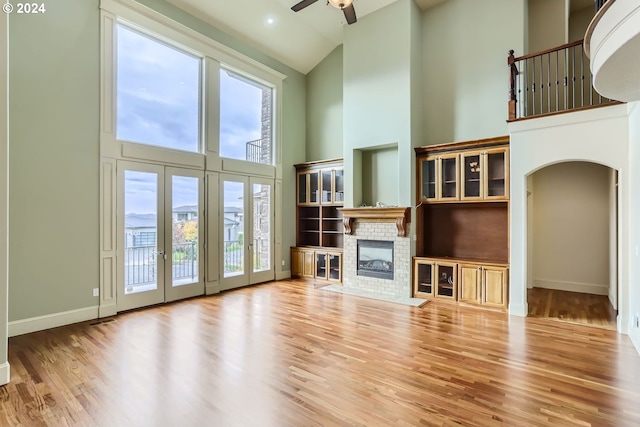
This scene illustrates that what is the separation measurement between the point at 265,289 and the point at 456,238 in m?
4.05

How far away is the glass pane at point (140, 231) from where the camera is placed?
18.0ft

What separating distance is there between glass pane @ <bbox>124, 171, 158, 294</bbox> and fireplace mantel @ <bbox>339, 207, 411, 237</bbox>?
12.2 ft

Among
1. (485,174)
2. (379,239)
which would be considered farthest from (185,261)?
(485,174)

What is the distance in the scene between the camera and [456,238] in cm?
657

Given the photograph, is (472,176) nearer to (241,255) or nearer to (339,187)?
(339,187)

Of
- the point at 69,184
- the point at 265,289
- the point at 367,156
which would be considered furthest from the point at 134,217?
the point at 367,156

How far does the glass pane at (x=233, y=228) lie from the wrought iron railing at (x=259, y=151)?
0.76 m

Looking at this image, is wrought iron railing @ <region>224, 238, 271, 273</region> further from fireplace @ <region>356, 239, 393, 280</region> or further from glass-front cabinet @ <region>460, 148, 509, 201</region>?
glass-front cabinet @ <region>460, 148, 509, 201</region>

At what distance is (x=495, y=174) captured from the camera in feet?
18.9

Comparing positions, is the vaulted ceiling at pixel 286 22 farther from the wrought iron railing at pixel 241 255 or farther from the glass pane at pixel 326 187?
the wrought iron railing at pixel 241 255

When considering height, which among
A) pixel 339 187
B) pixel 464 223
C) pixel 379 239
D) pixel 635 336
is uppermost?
pixel 339 187

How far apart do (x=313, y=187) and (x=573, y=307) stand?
5637 millimetres

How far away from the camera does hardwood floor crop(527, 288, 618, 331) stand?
192 inches

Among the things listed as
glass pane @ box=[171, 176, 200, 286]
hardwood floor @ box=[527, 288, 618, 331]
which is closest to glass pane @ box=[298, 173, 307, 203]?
glass pane @ box=[171, 176, 200, 286]
